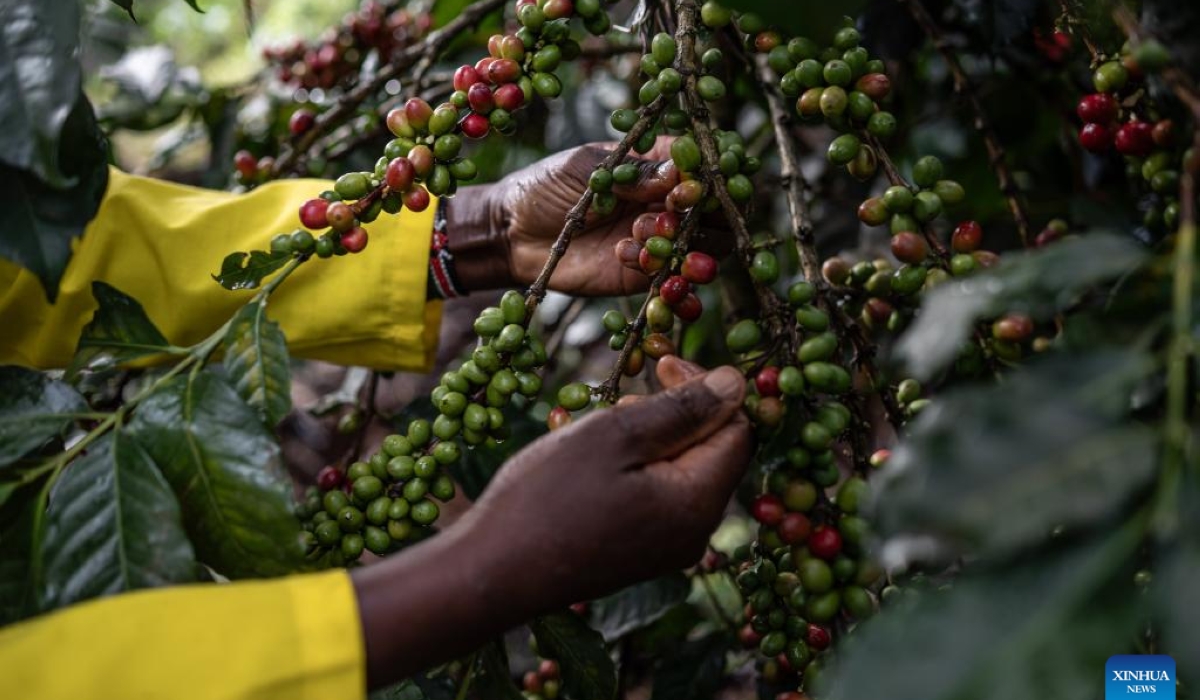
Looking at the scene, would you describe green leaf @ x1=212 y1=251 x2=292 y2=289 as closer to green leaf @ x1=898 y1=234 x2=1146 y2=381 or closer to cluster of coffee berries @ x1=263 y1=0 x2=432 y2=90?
green leaf @ x1=898 y1=234 x2=1146 y2=381

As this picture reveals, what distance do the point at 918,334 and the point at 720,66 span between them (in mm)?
915

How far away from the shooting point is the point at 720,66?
1.42 metres

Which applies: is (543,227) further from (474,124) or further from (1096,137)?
(1096,137)

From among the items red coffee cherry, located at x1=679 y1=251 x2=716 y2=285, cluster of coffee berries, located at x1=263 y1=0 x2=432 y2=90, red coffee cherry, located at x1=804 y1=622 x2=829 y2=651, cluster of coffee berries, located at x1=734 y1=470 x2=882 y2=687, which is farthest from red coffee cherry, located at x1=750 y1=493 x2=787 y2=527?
cluster of coffee berries, located at x1=263 y1=0 x2=432 y2=90

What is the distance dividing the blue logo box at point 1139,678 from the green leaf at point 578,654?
486 millimetres

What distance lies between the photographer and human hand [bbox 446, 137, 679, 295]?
47.3 inches

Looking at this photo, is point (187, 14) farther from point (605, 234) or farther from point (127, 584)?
point (127, 584)

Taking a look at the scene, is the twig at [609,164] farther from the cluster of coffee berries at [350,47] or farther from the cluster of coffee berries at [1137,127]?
the cluster of coffee berries at [350,47]

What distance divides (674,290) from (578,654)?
0.40m

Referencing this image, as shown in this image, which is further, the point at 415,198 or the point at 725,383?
the point at 415,198

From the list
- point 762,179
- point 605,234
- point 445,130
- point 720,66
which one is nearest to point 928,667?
point 445,130

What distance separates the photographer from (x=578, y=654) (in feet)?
3.45

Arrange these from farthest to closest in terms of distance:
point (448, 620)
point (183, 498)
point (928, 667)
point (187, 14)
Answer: point (187, 14), point (183, 498), point (448, 620), point (928, 667)

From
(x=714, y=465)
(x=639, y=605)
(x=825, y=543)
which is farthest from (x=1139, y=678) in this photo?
(x=639, y=605)
